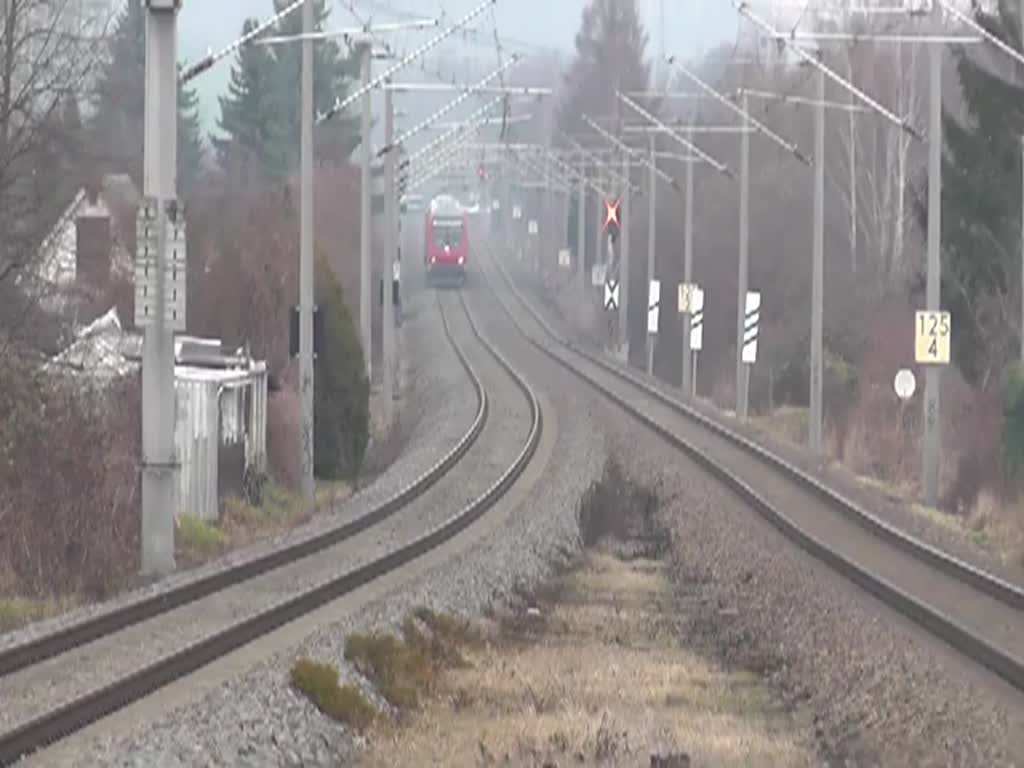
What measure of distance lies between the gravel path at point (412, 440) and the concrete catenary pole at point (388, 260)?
2.48 feet

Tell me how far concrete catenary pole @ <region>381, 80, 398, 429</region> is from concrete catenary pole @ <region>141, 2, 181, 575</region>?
3135 cm

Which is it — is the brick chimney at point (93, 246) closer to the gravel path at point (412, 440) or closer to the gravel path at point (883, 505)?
the gravel path at point (412, 440)

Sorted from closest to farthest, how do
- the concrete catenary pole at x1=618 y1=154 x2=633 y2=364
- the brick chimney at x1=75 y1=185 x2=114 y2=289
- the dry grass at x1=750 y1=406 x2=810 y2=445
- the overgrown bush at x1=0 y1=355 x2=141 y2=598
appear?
the overgrown bush at x1=0 y1=355 x2=141 y2=598 < the brick chimney at x1=75 y1=185 x2=114 y2=289 < the dry grass at x1=750 y1=406 x2=810 y2=445 < the concrete catenary pole at x1=618 y1=154 x2=633 y2=364

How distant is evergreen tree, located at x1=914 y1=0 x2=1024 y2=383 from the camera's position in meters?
53.4

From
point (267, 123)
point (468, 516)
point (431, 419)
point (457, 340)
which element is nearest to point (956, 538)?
point (468, 516)

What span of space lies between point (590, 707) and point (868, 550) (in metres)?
11.6

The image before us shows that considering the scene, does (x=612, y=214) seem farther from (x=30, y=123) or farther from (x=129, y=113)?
(x=30, y=123)

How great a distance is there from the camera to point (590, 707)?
643 inches

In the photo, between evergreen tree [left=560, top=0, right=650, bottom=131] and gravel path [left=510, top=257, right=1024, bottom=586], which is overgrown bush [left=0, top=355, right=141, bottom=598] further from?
evergreen tree [left=560, top=0, right=650, bottom=131]

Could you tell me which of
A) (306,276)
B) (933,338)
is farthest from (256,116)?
(933,338)

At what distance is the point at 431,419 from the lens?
177ft

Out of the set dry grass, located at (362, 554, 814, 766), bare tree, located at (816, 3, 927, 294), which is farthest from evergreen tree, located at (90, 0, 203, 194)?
bare tree, located at (816, 3, 927, 294)

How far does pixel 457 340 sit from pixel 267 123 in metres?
12.7

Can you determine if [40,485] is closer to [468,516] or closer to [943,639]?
[468,516]
